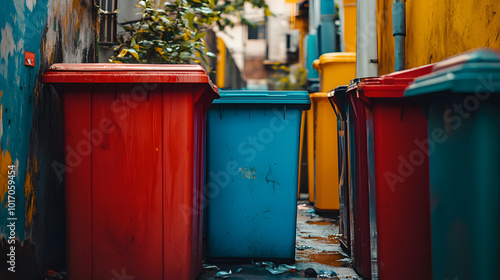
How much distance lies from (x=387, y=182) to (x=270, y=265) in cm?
107

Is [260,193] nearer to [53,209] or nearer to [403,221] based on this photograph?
[403,221]

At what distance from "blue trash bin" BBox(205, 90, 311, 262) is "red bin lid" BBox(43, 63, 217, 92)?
0.71 metres

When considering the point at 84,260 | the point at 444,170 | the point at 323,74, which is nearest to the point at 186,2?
the point at 323,74

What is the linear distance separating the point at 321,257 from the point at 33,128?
2110 mm

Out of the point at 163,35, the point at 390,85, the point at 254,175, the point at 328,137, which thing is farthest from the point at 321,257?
the point at 163,35

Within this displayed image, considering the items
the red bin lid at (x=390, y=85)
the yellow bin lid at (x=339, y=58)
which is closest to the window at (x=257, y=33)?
Answer: the yellow bin lid at (x=339, y=58)

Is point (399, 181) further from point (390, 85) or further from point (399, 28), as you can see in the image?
point (399, 28)

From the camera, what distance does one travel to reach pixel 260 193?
3.18 meters

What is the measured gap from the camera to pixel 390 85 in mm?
2445

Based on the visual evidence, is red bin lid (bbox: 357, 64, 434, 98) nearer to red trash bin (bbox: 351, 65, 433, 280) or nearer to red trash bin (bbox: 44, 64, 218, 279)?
red trash bin (bbox: 351, 65, 433, 280)

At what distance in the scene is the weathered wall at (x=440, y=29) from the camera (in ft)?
8.32

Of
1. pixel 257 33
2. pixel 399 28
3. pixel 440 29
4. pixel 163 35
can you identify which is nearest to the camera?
pixel 440 29

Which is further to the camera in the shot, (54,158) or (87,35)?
(87,35)

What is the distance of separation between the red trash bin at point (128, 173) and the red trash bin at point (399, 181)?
39.0 inches
